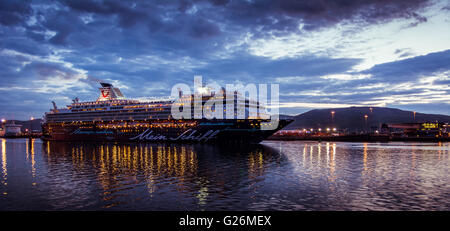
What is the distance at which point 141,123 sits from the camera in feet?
253

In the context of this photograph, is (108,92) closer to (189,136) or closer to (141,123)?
(141,123)

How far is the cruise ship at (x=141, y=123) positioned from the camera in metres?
62.2

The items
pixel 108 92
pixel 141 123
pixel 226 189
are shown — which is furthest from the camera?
pixel 108 92

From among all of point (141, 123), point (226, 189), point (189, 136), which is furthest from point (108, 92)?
point (226, 189)

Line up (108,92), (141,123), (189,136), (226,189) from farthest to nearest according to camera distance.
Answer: (108,92), (141,123), (189,136), (226,189)

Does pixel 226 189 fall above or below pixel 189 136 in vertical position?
below

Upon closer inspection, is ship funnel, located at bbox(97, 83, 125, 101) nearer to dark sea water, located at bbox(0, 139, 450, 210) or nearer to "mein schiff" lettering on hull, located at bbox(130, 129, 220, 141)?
"mein schiff" lettering on hull, located at bbox(130, 129, 220, 141)

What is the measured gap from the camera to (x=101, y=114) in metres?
84.8

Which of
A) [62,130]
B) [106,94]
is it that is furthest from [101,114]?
[62,130]

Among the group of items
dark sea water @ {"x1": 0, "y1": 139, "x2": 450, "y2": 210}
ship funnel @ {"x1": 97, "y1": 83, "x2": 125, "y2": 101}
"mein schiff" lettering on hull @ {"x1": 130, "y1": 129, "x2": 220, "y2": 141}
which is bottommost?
dark sea water @ {"x1": 0, "y1": 139, "x2": 450, "y2": 210}

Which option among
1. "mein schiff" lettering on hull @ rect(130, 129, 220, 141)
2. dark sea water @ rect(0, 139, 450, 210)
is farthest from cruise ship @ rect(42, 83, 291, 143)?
dark sea water @ rect(0, 139, 450, 210)

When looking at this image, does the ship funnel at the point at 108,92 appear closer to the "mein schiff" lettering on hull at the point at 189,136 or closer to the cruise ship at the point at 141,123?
the cruise ship at the point at 141,123

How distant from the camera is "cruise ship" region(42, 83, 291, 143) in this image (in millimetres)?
62219
